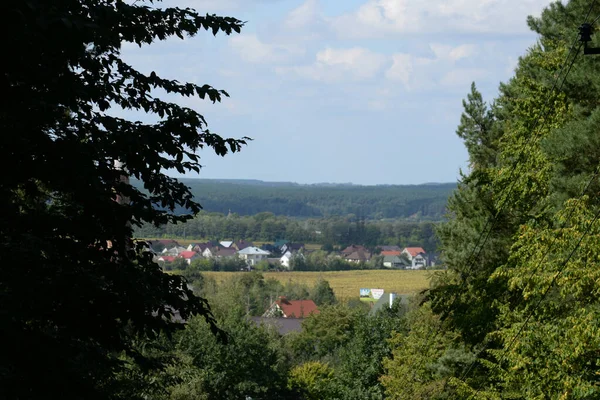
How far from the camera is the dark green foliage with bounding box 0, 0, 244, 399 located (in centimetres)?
773

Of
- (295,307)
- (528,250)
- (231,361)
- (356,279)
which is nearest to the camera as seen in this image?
(528,250)

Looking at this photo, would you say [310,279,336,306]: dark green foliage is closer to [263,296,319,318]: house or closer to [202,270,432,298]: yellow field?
[263,296,319,318]: house

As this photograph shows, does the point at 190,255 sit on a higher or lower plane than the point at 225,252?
higher

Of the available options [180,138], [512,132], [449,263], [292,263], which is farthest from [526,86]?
[292,263]

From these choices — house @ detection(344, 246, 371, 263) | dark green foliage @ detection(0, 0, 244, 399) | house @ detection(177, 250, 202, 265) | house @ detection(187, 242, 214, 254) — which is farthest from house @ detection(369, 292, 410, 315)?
house @ detection(187, 242, 214, 254)

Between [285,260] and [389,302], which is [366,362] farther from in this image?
[285,260]

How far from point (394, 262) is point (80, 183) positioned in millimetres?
182355

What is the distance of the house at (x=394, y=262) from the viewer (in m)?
186

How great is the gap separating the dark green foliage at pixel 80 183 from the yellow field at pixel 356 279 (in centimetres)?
10690

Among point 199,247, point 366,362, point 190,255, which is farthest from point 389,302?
point 199,247

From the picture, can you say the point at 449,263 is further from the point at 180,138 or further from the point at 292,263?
the point at 292,263

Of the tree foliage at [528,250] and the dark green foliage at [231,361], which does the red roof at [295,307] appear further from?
the tree foliage at [528,250]

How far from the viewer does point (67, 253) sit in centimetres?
873

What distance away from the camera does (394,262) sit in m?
189
